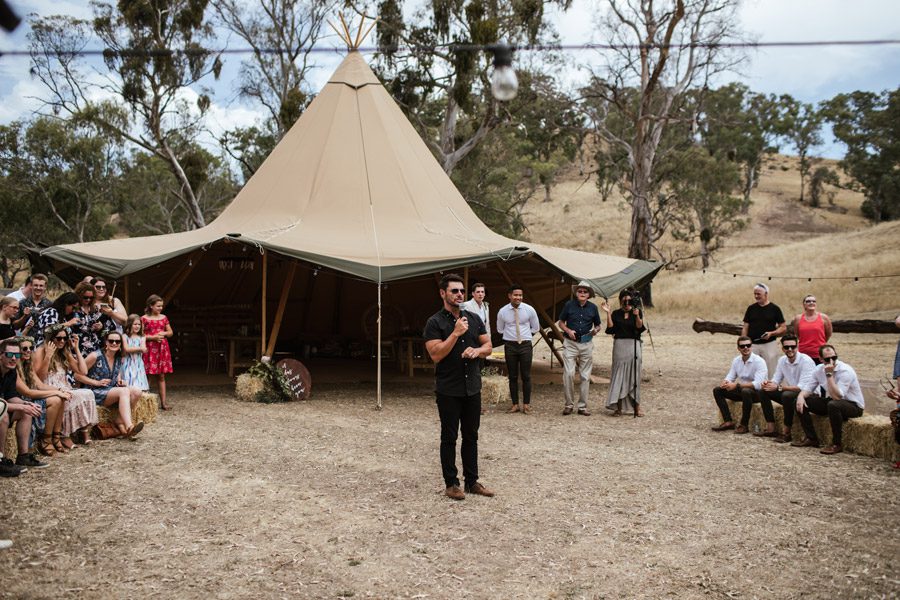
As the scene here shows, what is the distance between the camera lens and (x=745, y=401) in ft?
24.8

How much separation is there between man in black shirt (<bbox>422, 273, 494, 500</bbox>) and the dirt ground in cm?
38

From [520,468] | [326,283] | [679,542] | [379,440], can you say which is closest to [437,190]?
[326,283]

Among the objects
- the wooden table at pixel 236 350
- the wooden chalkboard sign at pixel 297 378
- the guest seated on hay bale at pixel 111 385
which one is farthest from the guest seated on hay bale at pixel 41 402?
the wooden table at pixel 236 350

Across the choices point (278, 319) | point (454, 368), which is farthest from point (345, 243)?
point (454, 368)

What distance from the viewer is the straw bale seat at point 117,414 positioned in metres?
5.66

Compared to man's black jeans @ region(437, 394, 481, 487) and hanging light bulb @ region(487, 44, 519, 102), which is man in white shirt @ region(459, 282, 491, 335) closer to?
hanging light bulb @ region(487, 44, 519, 102)

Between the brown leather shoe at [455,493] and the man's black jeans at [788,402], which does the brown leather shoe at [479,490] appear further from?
the man's black jeans at [788,402]

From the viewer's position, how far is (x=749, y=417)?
764 cm

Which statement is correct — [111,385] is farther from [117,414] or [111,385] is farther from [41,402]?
[41,402]

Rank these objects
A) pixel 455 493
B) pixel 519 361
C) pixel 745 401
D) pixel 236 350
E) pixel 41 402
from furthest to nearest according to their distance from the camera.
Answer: pixel 236 350
pixel 519 361
pixel 745 401
pixel 41 402
pixel 455 493

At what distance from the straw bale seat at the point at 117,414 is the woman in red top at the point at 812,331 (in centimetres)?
638

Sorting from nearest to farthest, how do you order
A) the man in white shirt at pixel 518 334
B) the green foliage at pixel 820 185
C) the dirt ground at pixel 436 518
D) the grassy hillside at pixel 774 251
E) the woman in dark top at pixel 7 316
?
the dirt ground at pixel 436 518 → the woman in dark top at pixel 7 316 → the man in white shirt at pixel 518 334 → the grassy hillside at pixel 774 251 → the green foliage at pixel 820 185

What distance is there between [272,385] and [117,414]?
261 cm

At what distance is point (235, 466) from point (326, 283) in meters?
8.38
